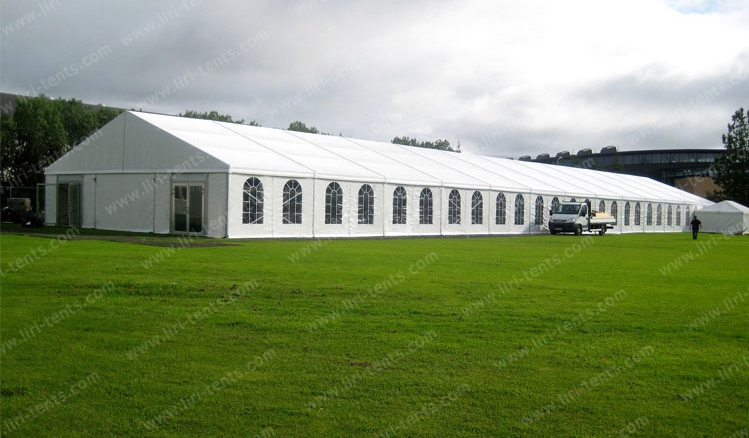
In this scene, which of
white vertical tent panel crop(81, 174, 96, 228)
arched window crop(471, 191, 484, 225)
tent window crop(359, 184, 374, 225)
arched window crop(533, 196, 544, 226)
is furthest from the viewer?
arched window crop(533, 196, 544, 226)

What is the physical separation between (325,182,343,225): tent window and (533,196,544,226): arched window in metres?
16.1

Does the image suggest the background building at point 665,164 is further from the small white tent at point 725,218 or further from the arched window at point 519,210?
the arched window at point 519,210

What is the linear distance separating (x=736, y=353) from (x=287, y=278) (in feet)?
26.5

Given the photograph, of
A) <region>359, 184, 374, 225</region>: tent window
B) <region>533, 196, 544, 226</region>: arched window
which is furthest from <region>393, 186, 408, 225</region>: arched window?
<region>533, 196, 544, 226</region>: arched window

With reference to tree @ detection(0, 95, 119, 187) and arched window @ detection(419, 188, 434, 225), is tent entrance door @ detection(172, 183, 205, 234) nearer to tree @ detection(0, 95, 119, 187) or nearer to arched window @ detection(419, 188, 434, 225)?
arched window @ detection(419, 188, 434, 225)

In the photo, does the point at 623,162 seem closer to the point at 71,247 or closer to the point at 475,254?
the point at 475,254

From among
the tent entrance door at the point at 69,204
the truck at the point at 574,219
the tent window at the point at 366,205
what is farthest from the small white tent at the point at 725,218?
the tent entrance door at the point at 69,204

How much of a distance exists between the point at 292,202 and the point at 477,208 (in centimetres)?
1250

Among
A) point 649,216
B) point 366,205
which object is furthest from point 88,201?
point 649,216

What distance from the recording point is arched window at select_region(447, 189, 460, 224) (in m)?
35.2

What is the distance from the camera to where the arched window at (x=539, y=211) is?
41706 millimetres

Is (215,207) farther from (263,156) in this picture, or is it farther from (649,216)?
(649,216)

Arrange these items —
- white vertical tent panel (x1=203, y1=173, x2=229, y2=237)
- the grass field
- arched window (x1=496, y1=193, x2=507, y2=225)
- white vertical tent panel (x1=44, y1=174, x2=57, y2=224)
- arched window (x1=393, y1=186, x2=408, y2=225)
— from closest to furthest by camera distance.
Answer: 1. the grass field
2. white vertical tent panel (x1=203, y1=173, x2=229, y2=237)
3. arched window (x1=393, y1=186, x2=408, y2=225)
4. white vertical tent panel (x1=44, y1=174, x2=57, y2=224)
5. arched window (x1=496, y1=193, x2=507, y2=225)

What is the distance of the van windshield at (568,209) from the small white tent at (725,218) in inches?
803
